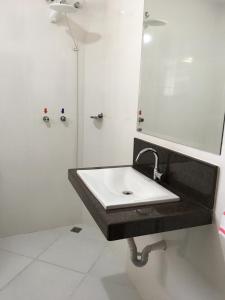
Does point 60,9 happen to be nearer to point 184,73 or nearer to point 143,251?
point 184,73

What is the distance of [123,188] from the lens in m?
1.53

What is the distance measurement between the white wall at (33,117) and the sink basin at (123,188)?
38.9 inches

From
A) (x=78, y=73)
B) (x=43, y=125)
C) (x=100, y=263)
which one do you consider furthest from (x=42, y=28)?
(x=100, y=263)

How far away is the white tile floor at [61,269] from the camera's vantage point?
182 cm

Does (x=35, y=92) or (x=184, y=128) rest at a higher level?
(x=35, y=92)

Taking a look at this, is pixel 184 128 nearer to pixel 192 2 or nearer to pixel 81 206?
pixel 192 2

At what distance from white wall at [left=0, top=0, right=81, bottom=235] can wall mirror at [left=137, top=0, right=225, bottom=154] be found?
964mm

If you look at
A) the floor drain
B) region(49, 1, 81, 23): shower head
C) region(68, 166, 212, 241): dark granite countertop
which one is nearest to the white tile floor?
the floor drain

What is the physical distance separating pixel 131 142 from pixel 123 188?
48 centimetres

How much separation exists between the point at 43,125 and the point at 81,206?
3.23 ft

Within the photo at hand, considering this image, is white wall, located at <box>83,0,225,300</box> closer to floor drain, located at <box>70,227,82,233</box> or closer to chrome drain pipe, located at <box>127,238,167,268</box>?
chrome drain pipe, located at <box>127,238,167,268</box>

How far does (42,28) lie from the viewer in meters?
2.22

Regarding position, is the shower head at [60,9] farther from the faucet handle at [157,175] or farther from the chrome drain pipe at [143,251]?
the chrome drain pipe at [143,251]

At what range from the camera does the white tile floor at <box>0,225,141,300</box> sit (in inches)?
71.7
